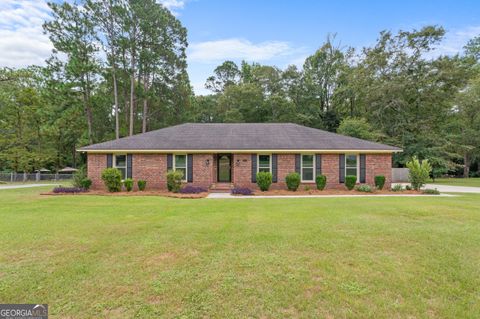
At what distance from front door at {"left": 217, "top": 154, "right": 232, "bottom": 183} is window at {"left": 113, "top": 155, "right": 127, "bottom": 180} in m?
5.42

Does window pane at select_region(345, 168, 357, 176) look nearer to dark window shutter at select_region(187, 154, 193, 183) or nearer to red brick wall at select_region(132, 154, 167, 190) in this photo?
dark window shutter at select_region(187, 154, 193, 183)

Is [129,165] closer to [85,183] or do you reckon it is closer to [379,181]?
[85,183]

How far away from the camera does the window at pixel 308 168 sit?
14419 millimetres

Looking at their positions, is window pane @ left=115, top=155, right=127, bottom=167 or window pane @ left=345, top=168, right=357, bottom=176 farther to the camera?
window pane @ left=345, top=168, right=357, bottom=176

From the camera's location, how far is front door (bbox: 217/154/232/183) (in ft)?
51.6

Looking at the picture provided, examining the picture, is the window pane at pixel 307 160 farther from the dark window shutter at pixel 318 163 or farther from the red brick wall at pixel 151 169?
the red brick wall at pixel 151 169

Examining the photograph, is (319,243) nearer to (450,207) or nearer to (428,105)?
(450,207)

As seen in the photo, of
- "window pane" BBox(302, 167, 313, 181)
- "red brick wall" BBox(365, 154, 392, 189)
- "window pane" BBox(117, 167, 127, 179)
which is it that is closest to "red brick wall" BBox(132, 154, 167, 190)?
"window pane" BBox(117, 167, 127, 179)

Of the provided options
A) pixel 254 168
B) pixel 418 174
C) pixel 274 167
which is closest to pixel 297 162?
pixel 274 167

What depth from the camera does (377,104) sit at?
24.7 meters

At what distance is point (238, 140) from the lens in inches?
603

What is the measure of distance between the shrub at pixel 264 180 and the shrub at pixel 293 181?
103 cm

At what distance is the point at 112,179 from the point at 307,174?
1068cm

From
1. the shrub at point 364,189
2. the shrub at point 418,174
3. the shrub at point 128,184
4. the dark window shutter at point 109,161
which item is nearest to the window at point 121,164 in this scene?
the dark window shutter at point 109,161
